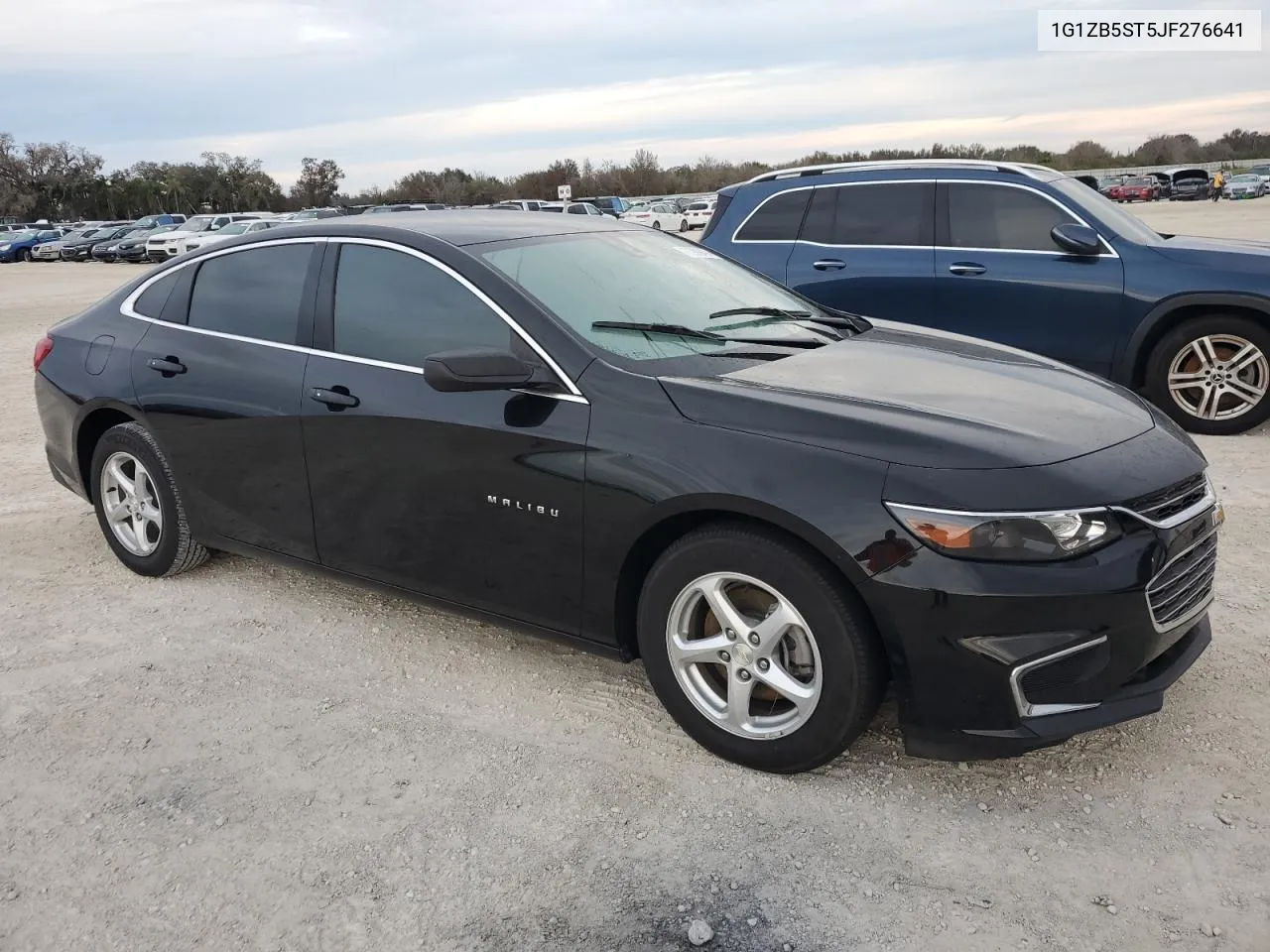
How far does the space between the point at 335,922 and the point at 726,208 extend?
22.4 feet

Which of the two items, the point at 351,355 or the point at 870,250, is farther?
the point at 870,250

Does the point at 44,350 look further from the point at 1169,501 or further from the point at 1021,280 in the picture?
the point at 1021,280

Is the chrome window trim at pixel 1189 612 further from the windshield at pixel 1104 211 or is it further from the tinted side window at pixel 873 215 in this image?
the tinted side window at pixel 873 215

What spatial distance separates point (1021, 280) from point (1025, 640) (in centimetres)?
505

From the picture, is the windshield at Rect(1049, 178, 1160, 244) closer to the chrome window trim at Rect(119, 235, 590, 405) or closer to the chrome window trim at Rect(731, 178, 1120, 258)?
the chrome window trim at Rect(731, 178, 1120, 258)

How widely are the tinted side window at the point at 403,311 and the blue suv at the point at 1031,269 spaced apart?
469 centimetres

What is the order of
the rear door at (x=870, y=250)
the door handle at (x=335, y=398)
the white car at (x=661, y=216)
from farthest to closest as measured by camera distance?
the white car at (x=661, y=216), the rear door at (x=870, y=250), the door handle at (x=335, y=398)

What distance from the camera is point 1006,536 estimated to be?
2631 millimetres

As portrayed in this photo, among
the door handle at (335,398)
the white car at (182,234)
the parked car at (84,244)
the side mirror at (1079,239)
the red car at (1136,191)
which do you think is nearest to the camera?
the door handle at (335,398)

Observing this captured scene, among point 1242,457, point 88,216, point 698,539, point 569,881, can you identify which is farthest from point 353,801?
point 88,216

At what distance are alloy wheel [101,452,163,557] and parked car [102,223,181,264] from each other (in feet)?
111

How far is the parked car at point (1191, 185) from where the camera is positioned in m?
52.0

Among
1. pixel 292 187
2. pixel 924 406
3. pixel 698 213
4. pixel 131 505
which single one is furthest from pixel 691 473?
pixel 292 187

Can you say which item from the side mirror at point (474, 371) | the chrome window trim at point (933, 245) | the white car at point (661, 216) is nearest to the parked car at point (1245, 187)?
the white car at point (661, 216)
